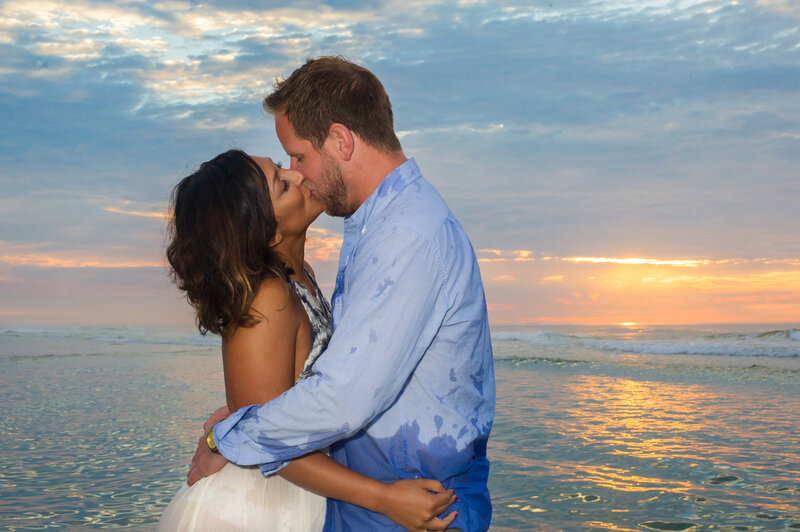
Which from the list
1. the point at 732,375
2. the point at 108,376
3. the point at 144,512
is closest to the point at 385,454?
the point at 144,512

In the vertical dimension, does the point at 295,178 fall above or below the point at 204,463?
above

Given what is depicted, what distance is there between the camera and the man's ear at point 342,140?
2482mm

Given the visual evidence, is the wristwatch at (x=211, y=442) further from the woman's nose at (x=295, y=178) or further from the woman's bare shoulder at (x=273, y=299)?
the woman's nose at (x=295, y=178)

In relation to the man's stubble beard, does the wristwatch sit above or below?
below

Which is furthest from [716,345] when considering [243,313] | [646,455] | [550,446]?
[243,313]

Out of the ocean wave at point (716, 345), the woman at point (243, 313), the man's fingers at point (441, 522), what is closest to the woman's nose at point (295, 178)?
the woman at point (243, 313)

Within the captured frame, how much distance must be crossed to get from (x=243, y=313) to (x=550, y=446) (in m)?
5.58

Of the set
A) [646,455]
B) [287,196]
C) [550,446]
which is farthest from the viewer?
[550,446]

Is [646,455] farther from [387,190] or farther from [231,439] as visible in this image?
[231,439]

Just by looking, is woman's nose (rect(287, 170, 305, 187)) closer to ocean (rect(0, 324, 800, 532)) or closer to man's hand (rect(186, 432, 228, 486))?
man's hand (rect(186, 432, 228, 486))

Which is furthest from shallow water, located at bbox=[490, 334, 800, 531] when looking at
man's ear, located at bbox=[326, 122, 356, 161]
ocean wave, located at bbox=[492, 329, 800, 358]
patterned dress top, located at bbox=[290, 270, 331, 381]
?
ocean wave, located at bbox=[492, 329, 800, 358]

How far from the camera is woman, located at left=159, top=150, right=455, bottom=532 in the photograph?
2.51 m

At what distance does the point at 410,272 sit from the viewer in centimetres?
197

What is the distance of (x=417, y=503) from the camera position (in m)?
2.05
